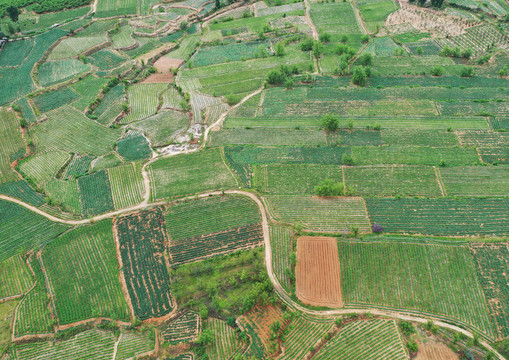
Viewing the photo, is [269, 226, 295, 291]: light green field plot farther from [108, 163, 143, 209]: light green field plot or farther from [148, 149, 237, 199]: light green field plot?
[108, 163, 143, 209]: light green field plot

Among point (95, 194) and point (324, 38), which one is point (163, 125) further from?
point (324, 38)

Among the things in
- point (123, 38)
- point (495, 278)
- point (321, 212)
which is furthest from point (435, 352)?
point (123, 38)

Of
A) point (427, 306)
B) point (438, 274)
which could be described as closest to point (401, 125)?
point (438, 274)

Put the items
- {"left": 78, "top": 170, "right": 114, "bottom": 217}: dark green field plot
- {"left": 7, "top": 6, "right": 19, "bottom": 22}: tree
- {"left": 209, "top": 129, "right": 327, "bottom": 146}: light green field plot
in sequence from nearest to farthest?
{"left": 78, "top": 170, "right": 114, "bottom": 217}: dark green field plot < {"left": 209, "top": 129, "right": 327, "bottom": 146}: light green field plot < {"left": 7, "top": 6, "right": 19, "bottom": 22}: tree

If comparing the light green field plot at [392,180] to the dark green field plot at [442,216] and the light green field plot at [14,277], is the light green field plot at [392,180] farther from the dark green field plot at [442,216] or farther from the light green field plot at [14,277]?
the light green field plot at [14,277]

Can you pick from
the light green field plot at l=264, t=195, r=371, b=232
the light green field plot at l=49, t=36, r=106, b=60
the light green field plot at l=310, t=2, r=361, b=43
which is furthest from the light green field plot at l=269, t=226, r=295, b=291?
the light green field plot at l=49, t=36, r=106, b=60

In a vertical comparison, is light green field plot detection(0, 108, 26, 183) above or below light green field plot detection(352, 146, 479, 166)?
above

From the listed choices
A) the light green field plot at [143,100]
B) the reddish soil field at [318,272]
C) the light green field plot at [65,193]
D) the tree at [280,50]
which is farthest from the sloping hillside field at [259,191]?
the tree at [280,50]
